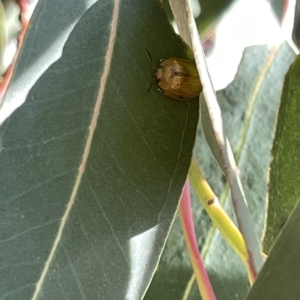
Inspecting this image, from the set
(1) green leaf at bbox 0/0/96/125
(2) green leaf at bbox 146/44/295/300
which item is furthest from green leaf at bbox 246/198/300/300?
(2) green leaf at bbox 146/44/295/300

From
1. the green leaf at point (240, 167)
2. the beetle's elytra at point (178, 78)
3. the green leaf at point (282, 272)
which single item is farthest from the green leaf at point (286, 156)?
the green leaf at point (240, 167)

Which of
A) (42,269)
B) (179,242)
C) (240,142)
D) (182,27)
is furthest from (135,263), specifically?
(240,142)

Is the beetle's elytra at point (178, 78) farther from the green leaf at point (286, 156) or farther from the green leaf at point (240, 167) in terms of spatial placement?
the green leaf at point (240, 167)

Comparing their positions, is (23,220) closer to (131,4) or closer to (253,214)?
(131,4)

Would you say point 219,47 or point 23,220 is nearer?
point 23,220

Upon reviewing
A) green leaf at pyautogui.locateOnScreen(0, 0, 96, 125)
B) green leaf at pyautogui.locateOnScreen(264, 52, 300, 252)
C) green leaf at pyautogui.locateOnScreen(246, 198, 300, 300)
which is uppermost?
green leaf at pyautogui.locateOnScreen(0, 0, 96, 125)

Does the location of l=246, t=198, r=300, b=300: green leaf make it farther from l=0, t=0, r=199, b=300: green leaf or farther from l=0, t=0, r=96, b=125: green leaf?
l=0, t=0, r=96, b=125: green leaf
